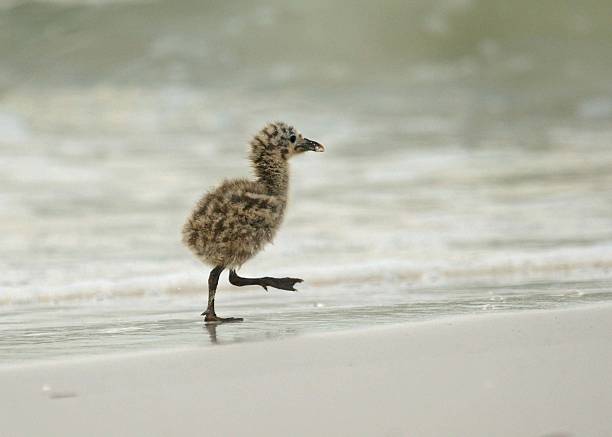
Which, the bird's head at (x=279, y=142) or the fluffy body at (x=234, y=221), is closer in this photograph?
the fluffy body at (x=234, y=221)

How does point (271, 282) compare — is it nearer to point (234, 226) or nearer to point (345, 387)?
point (234, 226)

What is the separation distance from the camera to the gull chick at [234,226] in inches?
289

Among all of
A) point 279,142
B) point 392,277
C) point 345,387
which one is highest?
point 279,142

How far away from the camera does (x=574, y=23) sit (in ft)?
112

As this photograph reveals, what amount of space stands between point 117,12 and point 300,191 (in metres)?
16.2

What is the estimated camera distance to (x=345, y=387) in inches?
188

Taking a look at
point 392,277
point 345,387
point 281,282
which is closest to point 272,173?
point 281,282

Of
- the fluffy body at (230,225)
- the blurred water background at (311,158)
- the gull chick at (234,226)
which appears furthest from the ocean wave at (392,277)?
the fluffy body at (230,225)

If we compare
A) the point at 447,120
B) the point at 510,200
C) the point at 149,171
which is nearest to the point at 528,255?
the point at 510,200

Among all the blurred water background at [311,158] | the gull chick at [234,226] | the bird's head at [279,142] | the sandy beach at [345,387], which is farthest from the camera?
the blurred water background at [311,158]

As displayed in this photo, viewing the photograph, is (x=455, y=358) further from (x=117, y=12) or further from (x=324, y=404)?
(x=117, y=12)

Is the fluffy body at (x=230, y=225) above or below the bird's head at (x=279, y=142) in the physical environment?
below

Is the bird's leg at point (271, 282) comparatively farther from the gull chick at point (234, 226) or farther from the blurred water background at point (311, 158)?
the blurred water background at point (311, 158)

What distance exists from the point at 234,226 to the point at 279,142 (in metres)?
0.89
